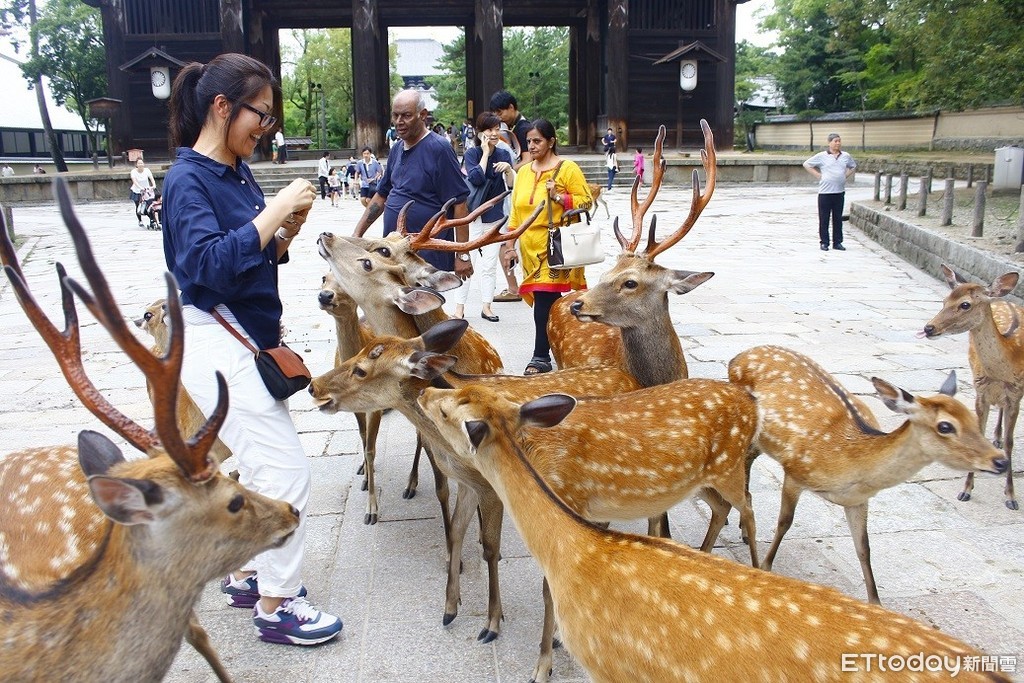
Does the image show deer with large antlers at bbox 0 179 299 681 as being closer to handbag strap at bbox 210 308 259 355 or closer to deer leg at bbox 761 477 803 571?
handbag strap at bbox 210 308 259 355

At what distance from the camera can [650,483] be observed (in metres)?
2.99

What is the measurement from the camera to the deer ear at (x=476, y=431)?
8.09 ft

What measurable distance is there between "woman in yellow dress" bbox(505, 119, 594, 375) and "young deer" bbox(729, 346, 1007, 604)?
213 cm

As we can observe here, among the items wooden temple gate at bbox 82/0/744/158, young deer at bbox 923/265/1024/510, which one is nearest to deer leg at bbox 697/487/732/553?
young deer at bbox 923/265/1024/510

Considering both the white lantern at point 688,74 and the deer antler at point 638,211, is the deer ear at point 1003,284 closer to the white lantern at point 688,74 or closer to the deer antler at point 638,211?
the deer antler at point 638,211

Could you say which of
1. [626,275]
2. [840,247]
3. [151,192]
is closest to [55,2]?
[151,192]

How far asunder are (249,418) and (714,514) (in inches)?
72.3

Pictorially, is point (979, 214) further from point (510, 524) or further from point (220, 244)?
point (220, 244)

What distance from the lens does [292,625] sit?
2.82m

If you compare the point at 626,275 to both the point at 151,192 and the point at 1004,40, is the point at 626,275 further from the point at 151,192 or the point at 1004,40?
the point at 151,192

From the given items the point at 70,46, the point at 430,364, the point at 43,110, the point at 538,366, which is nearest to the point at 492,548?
the point at 430,364

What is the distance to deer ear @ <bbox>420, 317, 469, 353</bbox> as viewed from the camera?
10.4 ft

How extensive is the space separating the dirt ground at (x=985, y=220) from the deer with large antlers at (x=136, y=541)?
8374mm

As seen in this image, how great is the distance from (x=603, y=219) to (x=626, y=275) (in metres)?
10.9
